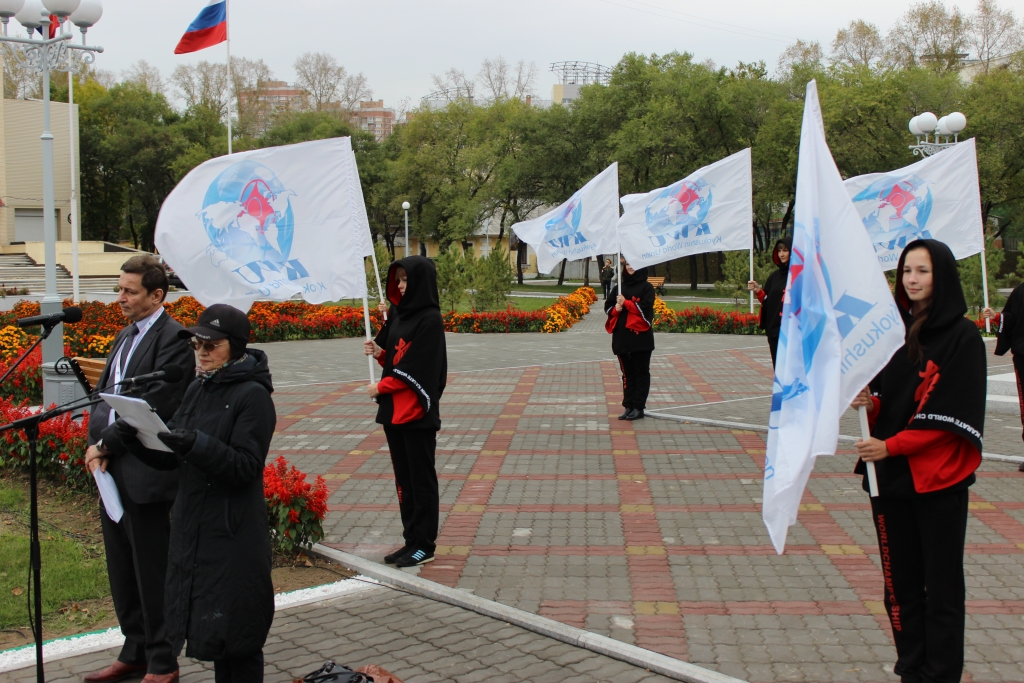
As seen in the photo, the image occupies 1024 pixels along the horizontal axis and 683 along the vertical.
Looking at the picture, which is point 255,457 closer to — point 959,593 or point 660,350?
point 959,593

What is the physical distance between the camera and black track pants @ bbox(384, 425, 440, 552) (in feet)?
18.7

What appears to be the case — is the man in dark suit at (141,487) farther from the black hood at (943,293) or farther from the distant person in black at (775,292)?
the distant person in black at (775,292)

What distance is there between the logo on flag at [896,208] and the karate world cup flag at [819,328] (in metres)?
4.83

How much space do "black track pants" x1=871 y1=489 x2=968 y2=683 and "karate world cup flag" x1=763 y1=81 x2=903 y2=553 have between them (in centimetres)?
57

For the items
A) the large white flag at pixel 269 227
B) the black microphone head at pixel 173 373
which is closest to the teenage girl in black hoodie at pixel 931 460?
the black microphone head at pixel 173 373

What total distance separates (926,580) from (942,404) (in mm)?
699

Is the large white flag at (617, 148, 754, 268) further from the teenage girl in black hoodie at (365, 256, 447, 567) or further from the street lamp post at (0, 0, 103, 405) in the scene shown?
the street lamp post at (0, 0, 103, 405)

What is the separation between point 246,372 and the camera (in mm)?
3607

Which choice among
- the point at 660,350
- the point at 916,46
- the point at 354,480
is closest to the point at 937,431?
the point at 354,480

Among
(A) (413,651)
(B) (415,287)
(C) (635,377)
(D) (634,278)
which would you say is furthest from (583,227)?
(A) (413,651)

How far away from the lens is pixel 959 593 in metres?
3.50

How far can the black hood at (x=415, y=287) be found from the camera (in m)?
5.58

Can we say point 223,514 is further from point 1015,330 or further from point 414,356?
point 1015,330

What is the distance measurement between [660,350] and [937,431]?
15660 mm
